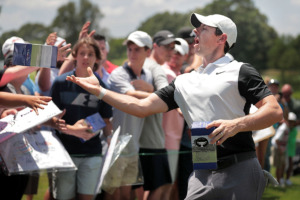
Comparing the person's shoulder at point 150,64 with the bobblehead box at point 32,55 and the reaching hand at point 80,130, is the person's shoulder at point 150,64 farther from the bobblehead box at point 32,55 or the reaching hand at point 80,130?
the bobblehead box at point 32,55

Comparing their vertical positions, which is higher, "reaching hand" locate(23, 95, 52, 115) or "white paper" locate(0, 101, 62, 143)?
"reaching hand" locate(23, 95, 52, 115)

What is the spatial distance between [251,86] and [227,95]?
0.17 metres

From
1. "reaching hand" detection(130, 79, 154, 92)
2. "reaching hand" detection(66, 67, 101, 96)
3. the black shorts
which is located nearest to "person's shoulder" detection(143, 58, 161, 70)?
"reaching hand" detection(130, 79, 154, 92)

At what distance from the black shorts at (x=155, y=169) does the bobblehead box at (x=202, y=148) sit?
207 centimetres

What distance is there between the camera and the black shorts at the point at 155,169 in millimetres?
5551

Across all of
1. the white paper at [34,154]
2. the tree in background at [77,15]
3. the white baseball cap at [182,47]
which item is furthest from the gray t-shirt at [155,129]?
the tree in background at [77,15]

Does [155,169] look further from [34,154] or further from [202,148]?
[202,148]

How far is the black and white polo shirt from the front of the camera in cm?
355

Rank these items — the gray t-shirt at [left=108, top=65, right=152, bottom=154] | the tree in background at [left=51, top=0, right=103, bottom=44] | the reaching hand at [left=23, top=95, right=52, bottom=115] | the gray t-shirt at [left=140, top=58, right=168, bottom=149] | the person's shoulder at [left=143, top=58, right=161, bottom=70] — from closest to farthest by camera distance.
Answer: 1. the reaching hand at [left=23, top=95, right=52, bottom=115]
2. the gray t-shirt at [left=108, top=65, right=152, bottom=154]
3. the gray t-shirt at [left=140, top=58, right=168, bottom=149]
4. the person's shoulder at [left=143, top=58, right=161, bottom=70]
5. the tree in background at [left=51, top=0, right=103, bottom=44]

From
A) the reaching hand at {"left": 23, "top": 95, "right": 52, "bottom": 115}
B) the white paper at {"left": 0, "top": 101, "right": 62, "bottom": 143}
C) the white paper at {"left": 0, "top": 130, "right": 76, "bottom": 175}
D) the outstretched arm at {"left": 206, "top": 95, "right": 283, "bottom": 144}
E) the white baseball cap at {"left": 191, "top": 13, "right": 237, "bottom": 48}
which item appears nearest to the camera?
the outstretched arm at {"left": 206, "top": 95, "right": 283, "bottom": 144}

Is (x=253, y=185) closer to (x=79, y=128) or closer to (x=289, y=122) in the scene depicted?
(x=79, y=128)

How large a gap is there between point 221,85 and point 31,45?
1.49 metres

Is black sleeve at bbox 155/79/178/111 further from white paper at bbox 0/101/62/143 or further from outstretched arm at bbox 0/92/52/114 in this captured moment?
white paper at bbox 0/101/62/143

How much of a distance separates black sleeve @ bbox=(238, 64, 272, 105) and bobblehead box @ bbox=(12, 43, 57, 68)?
5.00 feet
